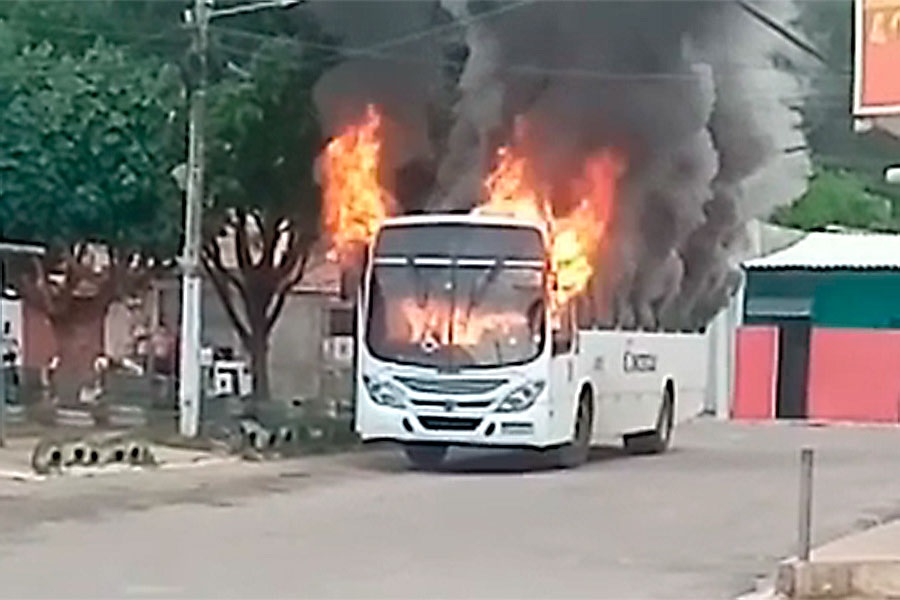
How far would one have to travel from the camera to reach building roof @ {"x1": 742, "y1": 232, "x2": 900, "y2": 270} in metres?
48.6

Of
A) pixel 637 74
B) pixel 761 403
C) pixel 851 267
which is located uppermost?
pixel 637 74

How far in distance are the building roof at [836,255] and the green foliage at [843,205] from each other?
47.7 ft

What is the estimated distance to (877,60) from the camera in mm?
16484

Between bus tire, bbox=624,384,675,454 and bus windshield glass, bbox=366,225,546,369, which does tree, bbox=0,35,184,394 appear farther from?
bus windshield glass, bbox=366,225,546,369

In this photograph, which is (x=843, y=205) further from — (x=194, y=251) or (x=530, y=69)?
(x=194, y=251)

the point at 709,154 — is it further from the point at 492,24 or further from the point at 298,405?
the point at 298,405

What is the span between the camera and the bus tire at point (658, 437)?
107 feet

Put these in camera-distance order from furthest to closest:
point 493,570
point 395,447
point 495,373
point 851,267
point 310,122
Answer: point 851,267 → point 310,122 → point 395,447 → point 495,373 → point 493,570

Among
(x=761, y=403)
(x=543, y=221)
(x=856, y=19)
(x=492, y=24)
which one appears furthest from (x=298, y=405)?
(x=856, y=19)

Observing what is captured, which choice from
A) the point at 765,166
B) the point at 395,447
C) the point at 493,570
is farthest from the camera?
the point at 765,166

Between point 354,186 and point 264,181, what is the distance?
6.33 feet

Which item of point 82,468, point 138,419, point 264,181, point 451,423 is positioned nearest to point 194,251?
point 138,419

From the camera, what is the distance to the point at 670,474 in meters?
27.1

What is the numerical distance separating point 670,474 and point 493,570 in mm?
11408
